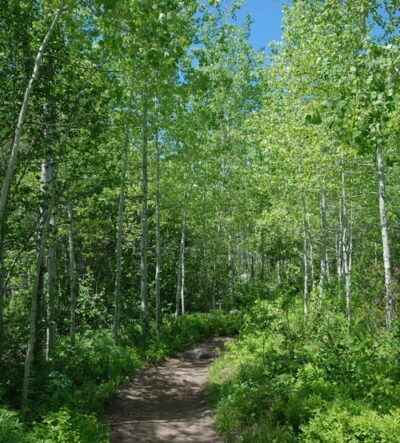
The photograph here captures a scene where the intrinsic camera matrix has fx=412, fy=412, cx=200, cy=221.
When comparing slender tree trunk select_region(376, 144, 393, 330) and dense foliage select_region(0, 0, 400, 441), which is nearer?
dense foliage select_region(0, 0, 400, 441)

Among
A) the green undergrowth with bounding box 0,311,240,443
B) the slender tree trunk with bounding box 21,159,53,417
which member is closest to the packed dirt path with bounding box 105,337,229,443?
the green undergrowth with bounding box 0,311,240,443

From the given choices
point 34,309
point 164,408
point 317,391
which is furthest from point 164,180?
point 317,391

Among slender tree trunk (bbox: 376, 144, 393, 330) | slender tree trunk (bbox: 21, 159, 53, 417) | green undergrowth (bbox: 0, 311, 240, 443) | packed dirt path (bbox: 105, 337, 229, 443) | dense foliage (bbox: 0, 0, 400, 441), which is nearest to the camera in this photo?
dense foliage (bbox: 0, 0, 400, 441)

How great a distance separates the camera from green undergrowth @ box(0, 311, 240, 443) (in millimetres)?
5290

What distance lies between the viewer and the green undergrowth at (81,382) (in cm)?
529

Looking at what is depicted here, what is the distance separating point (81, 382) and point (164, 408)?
1.88 metres

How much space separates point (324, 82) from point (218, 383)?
7.38 m

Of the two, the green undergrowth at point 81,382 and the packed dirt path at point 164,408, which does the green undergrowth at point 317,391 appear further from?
the green undergrowth at point 81,382

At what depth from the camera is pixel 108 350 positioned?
10.9m

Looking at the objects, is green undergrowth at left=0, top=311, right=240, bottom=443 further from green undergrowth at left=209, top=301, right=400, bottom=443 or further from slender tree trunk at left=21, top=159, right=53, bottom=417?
green undergrowth at left=209, top=301, right=400, bottom=443

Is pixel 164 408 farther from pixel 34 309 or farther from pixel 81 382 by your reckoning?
pixel 34 309

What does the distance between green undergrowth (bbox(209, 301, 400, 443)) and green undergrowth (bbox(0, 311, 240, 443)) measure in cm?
225

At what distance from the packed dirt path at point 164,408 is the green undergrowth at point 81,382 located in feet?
1.17

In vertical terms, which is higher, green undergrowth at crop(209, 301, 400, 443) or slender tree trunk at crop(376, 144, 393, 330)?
slender tree trunk at crop(376, 144, 393, 330)
